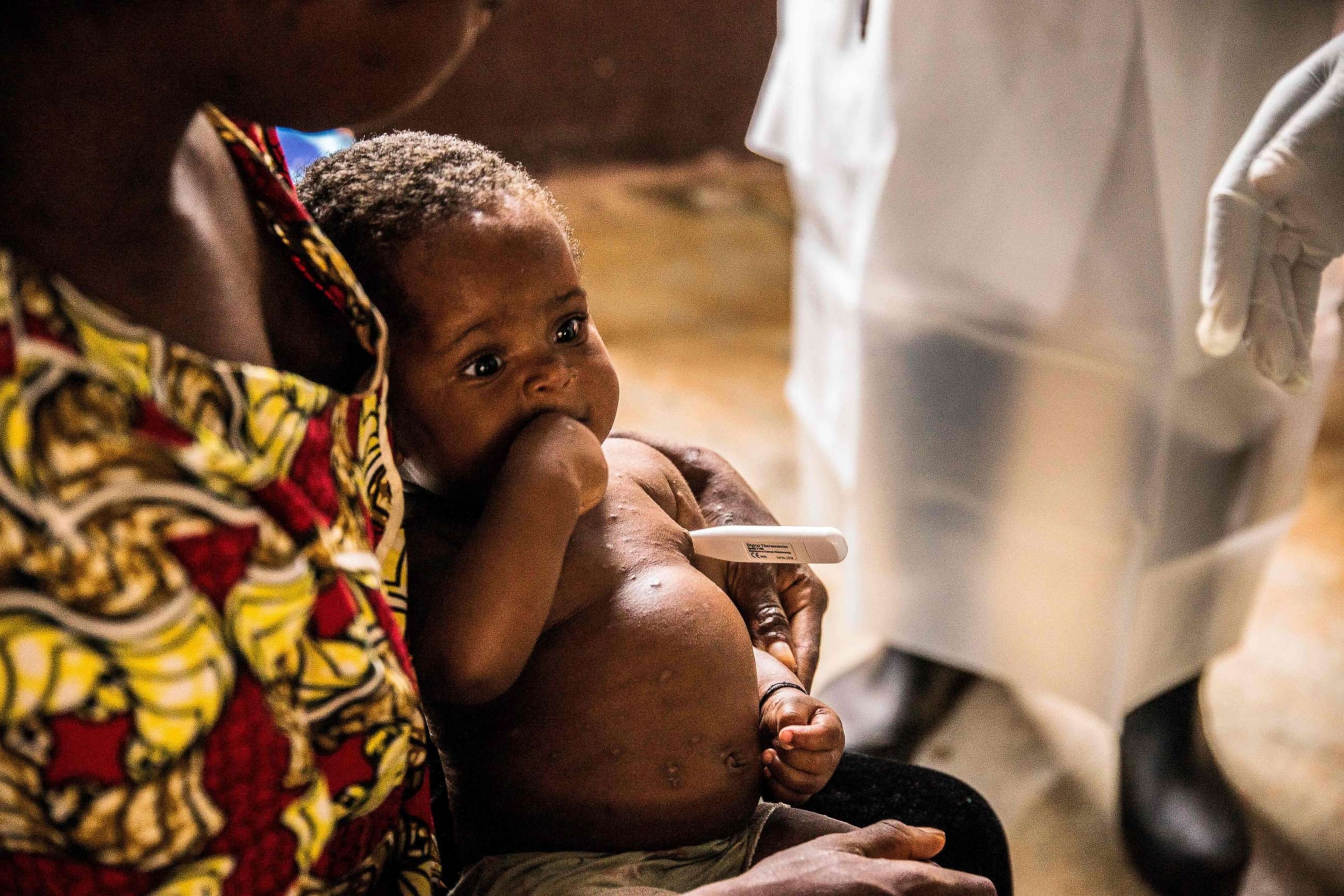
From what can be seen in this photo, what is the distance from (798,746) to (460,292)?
387mm

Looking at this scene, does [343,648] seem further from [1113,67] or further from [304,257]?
[1113,67]

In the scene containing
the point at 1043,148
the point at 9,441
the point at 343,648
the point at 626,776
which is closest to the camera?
the point at 9,441

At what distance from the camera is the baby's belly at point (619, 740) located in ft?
2.81

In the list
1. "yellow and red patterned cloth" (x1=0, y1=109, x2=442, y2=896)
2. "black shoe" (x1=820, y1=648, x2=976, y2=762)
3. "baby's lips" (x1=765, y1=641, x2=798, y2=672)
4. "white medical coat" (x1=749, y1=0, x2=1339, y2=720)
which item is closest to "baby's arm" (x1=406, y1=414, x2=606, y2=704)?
"yellow and red patterned cloth" (x1=0, y1=109, x2=442, y2=896)

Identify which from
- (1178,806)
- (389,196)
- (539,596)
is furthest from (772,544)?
(1178,806)

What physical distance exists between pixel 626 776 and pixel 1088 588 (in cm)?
101

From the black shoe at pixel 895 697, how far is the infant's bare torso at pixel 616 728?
3.37ft

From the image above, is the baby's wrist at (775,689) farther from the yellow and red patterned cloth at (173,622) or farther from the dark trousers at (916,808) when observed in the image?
the yellow and red patterned cloth at (173,622)

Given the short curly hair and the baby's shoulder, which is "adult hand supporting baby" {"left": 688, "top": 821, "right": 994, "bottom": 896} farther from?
the short curly hair

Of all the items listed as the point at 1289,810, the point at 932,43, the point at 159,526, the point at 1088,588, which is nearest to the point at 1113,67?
the point at 932,43

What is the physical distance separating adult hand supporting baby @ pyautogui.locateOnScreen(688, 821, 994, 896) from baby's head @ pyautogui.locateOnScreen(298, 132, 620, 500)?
12.8 inches

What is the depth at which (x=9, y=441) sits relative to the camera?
0.49 m

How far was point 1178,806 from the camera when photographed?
1675 mm

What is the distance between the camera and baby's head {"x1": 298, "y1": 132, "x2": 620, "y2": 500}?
0.83 metres
